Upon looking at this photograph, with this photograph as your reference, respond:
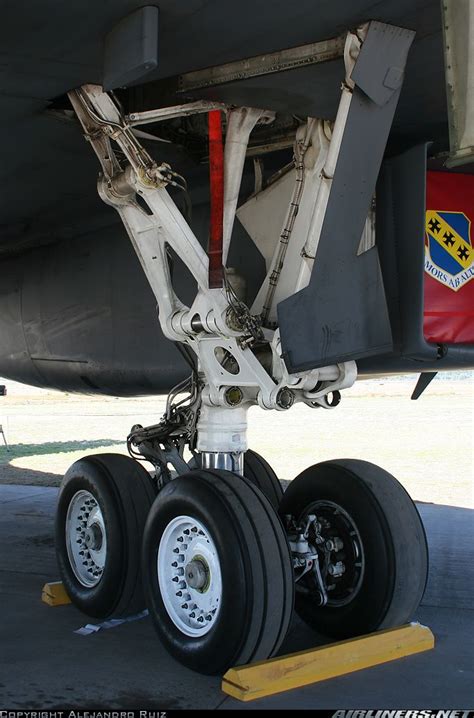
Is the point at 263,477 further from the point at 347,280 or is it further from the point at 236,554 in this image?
the point at 347,280

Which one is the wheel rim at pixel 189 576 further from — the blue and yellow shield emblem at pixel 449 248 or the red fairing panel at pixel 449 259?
the blue and yellow shield emblem at pixel 449 248

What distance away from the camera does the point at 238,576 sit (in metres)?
3.58

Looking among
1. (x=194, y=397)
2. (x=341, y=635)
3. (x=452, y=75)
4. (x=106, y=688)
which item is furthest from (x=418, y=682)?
(x=452, y=75)

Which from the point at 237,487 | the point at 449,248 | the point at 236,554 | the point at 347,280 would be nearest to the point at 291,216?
the point at 347,280

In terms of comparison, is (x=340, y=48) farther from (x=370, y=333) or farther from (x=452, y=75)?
(x=370, y=333)

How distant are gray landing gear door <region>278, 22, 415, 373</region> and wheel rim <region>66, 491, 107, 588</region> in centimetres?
156

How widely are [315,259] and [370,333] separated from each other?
1.32 feet

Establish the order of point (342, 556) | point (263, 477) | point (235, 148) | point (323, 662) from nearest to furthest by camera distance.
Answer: point (323, 662)
point (235, 148)
point (342, 556)
point (263, 477)

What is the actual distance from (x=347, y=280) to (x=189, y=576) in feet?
4.72

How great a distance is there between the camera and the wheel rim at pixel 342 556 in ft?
13.7

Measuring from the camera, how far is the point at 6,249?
6668mm

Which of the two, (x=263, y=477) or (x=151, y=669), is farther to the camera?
(x=263, y=477)

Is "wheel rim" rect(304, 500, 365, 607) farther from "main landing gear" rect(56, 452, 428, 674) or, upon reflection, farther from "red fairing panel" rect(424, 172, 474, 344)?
"red fairing panel" rect(424, 172, 474, 344)

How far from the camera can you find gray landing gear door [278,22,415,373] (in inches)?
143
